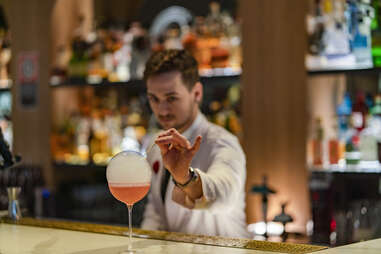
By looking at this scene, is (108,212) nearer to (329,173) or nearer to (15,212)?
(329,173)

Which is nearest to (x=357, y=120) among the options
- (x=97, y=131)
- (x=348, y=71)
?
(x=348, y=71)

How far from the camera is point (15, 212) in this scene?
7.44ft

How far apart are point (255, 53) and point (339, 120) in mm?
562

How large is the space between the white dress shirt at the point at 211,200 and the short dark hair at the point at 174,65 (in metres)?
0.17

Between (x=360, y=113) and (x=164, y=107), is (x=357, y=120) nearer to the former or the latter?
(x=360, y=113)

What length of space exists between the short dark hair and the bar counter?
65cm

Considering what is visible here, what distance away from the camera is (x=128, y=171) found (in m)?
1.69

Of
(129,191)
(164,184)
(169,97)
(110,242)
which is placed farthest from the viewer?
(164,184)

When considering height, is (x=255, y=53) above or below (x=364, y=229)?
above

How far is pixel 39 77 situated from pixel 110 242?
306cm

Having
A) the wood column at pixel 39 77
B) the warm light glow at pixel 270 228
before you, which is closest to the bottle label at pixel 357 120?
the warm light glow at pixel 270 228

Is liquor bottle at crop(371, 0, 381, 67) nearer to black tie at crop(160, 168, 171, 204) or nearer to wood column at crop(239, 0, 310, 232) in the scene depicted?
wood column at crop(239, 0, 310, 232)

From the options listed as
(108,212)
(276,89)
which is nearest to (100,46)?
(108,212)

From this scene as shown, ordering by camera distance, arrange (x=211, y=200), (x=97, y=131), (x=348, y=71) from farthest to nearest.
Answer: (x=97, y=131), (x=348, y=71), (x=211, y=200)
